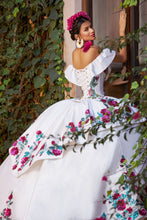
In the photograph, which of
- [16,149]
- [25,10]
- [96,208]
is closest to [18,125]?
[25,10]

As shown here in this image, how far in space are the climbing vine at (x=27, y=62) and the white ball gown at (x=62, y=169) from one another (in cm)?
119

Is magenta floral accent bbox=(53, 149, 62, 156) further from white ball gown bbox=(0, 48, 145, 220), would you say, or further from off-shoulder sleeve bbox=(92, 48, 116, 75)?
off-shoulder sleeve bbox=(92, 48, 116, 75)

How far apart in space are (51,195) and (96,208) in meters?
0.29

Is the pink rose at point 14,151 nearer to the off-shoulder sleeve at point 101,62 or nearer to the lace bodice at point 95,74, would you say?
the lace bodice at point 95,74

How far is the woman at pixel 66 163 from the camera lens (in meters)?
2.15

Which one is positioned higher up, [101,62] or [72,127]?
[101,62]

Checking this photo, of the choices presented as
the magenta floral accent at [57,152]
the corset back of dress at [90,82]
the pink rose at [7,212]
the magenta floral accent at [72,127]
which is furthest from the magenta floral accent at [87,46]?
the pink rose at [7,212]

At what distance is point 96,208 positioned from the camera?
6.89 ft

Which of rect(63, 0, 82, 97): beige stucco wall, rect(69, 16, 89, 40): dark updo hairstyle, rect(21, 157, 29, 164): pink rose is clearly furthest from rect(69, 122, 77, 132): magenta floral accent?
rect(63, 0, 82, 97): beige stucco wall

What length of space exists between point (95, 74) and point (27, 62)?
1543 millimetres

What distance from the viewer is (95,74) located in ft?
8.66

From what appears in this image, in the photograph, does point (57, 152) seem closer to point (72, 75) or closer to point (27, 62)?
point (72, 75)

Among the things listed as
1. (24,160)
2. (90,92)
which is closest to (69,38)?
(90,92)

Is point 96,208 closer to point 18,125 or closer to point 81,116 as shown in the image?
point 81,116
